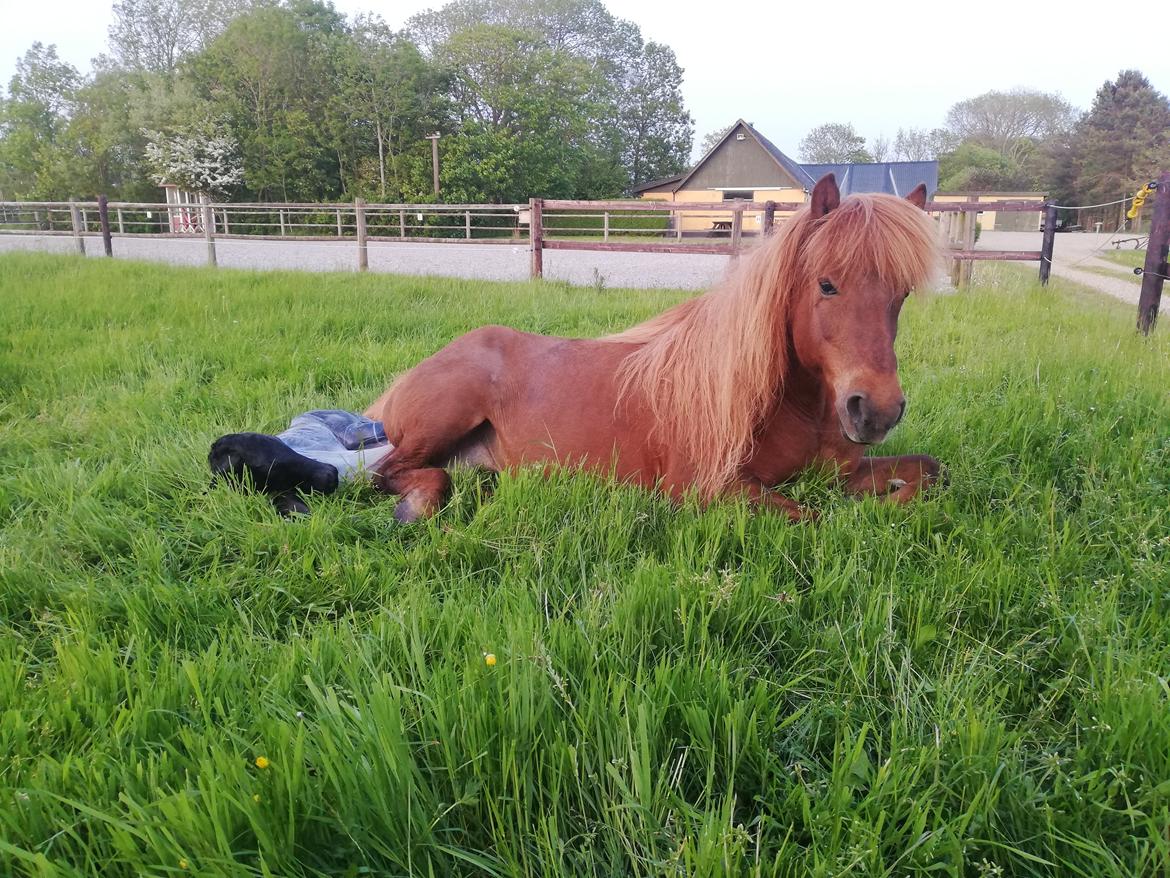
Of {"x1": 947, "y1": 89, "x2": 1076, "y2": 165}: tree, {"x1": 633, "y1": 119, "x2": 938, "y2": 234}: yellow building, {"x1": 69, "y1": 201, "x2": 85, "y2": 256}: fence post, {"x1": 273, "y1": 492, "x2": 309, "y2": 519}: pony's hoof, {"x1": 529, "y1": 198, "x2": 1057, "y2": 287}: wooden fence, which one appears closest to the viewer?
{"x1": 273, "y1": 492, "x2": 309, "y2": 519}: pony's hoof

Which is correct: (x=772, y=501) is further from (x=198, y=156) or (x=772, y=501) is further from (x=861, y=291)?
(x=198, y=156)

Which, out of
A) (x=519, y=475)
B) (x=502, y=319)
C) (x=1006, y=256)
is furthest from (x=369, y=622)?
(x=1006, y=256)

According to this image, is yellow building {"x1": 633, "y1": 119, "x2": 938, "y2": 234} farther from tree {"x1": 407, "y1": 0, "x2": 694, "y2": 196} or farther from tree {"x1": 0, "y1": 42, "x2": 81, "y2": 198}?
tree {"x1": 0, "y1": 42, "x2": 81, "y2": 198}

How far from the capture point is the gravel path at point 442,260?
12204 mm

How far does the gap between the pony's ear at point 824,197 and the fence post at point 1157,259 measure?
5492 mm

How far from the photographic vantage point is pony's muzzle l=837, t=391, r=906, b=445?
2131mm

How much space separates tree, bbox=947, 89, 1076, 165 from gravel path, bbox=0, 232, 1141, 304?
184 ft

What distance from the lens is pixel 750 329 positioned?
262cm

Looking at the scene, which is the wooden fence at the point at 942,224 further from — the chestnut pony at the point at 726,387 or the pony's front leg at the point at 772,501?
the pony's front leg at the point at 772,501

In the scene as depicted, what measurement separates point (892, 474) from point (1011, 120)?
83.5 m

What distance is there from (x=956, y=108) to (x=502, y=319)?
269ft

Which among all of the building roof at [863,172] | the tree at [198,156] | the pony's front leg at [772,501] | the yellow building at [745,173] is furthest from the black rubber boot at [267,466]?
the tree at [198,156]

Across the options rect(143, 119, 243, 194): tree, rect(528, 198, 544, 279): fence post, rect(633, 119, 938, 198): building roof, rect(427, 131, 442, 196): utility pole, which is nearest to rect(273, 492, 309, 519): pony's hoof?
rect(528, 198, 544, 279): fence post

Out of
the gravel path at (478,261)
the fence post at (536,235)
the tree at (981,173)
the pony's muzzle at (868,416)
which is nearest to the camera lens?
the pony's muzzle at (868,416)
